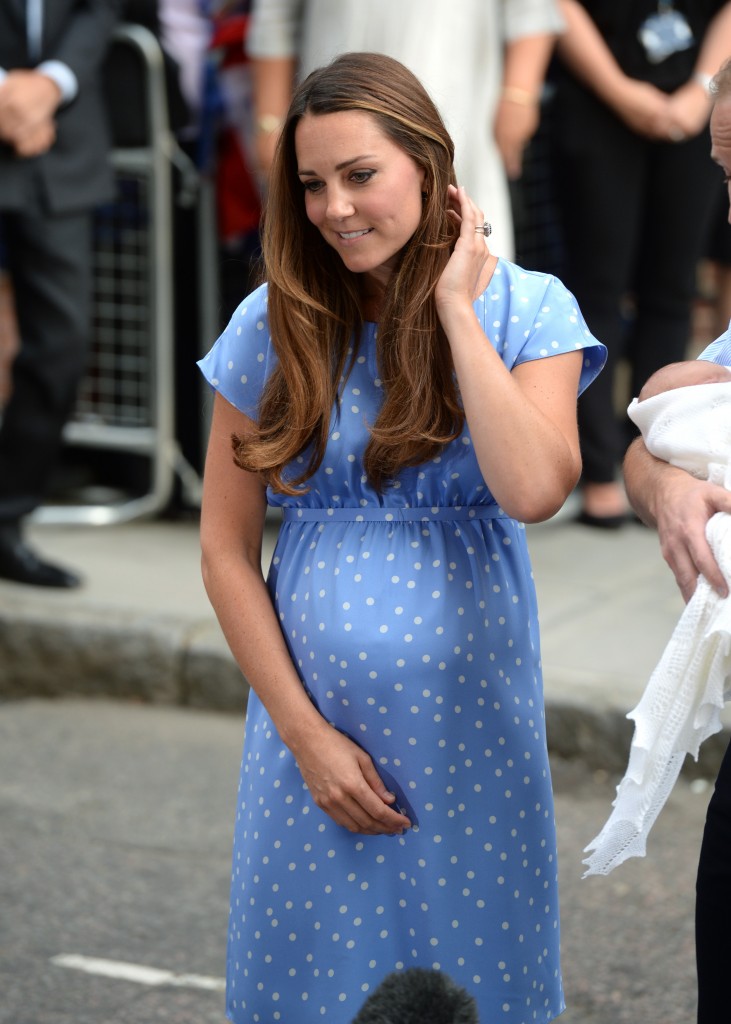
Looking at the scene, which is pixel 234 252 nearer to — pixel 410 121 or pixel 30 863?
pixel 30 863

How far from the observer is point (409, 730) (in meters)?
2.24

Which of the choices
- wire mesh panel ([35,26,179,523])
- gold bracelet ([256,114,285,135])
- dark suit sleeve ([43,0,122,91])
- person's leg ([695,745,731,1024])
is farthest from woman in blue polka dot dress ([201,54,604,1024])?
wire mesh panel ([35,26,179,523])

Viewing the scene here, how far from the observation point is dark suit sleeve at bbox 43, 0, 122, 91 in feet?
16.9

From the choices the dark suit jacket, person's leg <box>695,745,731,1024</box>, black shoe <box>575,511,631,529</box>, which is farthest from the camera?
black shoe <box>575,511,631,529</box>

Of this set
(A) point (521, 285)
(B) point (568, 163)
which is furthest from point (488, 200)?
→ (A) point (521, 285)

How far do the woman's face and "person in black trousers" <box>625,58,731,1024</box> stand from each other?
391 millimetres

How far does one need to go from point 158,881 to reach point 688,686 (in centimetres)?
219

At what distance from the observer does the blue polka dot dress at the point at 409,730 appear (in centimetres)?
224

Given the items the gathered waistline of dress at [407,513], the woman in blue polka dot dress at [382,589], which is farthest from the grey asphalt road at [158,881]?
the gathered waistline of dress at [407,513]

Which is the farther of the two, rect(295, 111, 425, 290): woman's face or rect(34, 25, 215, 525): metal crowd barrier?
rect(34, 25, 215, 525): metal crowd barrier

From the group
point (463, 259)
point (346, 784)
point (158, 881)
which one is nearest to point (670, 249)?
point (158, 881)

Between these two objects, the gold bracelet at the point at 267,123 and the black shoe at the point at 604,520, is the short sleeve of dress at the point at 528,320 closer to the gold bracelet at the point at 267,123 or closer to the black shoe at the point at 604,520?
the gold bracelet at the point at 267,123

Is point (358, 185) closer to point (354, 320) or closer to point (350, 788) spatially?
point (354, 320)

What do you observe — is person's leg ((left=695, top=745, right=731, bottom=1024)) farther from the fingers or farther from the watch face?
the watch face
